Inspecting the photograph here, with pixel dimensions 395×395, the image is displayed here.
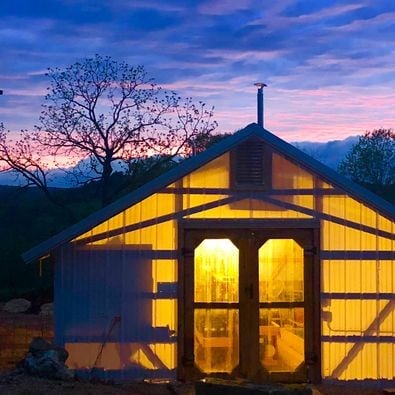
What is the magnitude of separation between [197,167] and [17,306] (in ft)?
46.8

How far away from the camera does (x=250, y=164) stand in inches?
465

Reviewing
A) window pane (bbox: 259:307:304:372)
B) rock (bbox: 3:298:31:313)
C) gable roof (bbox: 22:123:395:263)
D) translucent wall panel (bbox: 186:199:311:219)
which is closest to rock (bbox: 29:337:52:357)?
gable roof (bbox: 22:123:395:263)

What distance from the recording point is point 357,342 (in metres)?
12.0

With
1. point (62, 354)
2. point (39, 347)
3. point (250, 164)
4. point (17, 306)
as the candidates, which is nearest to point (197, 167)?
point (250, 164)

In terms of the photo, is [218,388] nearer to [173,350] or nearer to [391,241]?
[173,350]

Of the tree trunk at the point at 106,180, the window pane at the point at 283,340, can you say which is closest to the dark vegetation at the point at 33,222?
the tree trunk at the point at 106,180

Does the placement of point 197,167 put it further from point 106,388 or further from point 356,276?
point 106,388

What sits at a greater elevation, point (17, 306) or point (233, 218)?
point (233, 218)

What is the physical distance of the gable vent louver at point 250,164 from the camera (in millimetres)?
11711

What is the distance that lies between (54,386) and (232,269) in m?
2.96

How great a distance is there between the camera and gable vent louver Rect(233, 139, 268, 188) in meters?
11.7

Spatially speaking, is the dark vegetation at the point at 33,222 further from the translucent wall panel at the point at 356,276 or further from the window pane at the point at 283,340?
the translucent wall panel at the point at 356,276

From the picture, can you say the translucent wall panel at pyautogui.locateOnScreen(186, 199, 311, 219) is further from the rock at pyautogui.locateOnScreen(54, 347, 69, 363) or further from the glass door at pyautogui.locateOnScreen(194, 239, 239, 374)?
the rock at pyautogui.locateOnScreen(54, 347, 69, 363)

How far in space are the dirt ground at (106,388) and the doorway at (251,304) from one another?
38cm
